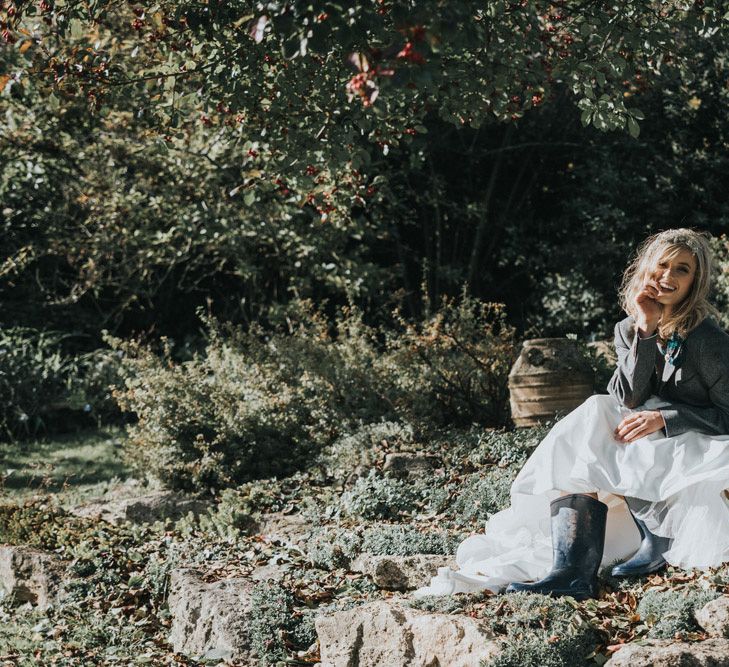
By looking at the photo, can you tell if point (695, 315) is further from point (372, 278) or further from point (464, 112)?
point (372, 278)

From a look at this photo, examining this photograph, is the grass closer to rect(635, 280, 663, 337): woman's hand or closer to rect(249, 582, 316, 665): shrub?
rect(249, 582, 316, 665): shrub

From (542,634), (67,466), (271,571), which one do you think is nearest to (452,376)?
(271,571)

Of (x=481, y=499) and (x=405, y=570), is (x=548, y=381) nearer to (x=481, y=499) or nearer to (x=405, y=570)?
(x=481, y=499)

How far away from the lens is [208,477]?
6.98 meters

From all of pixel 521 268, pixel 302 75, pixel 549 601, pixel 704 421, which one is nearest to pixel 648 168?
pixel 521 268

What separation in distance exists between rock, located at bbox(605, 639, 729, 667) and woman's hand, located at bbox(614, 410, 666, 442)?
965mm

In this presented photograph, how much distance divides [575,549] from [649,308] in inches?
39.4

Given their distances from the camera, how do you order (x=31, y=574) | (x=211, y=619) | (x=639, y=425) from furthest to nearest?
(x=31, y=574)
(x=211, y=619)
(x=639, y=425)

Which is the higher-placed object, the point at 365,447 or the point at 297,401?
the point at 297,401

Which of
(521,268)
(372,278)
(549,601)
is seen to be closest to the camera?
(549,601)

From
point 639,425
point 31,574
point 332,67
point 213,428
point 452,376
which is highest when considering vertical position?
point 332,67

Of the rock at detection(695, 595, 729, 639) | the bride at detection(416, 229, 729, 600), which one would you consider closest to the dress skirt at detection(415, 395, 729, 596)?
the bride at detection(416, 229, 729, 600)

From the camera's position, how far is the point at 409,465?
245 inches

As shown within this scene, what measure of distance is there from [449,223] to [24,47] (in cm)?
731
